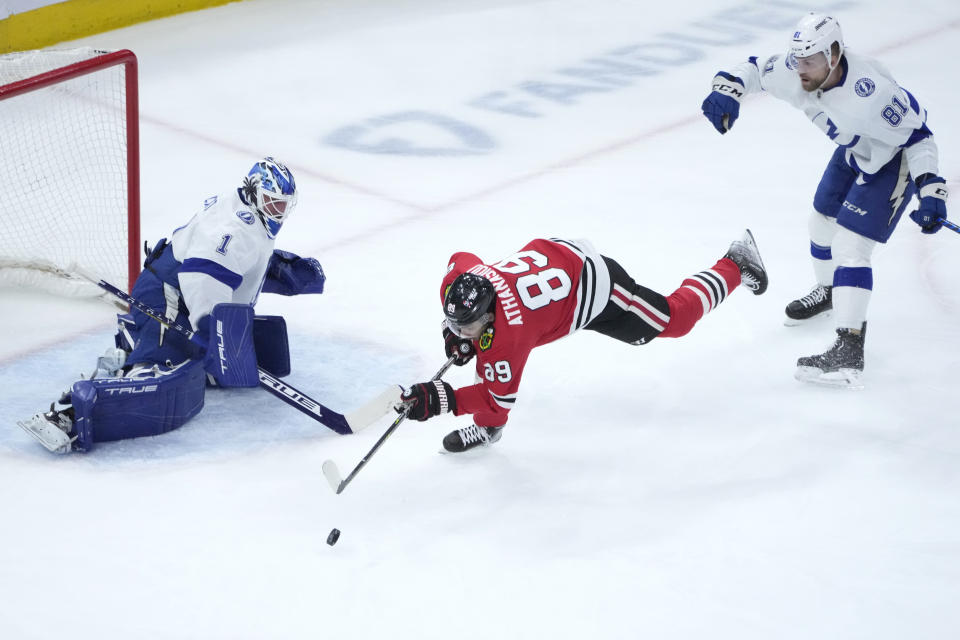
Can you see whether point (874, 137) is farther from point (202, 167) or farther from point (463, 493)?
point (202, 167)

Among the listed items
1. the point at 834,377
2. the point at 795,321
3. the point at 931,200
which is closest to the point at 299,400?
the point at 834,377

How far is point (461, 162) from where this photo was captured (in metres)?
5.62

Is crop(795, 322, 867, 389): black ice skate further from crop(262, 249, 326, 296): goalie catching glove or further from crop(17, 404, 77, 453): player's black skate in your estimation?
crop(17, 404, 77, 453): player's black skate

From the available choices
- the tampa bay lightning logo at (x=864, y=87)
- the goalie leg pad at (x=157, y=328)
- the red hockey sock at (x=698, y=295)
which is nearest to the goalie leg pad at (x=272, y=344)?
the goalie leg pad at (x=157, y=328)

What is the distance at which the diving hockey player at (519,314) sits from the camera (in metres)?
3.08

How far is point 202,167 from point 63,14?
182cm

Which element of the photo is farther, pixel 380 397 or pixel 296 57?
pixel 296 57

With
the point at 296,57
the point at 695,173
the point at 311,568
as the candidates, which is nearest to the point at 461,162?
the point at 695,173

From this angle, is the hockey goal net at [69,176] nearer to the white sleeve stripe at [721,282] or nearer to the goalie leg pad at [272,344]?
the goalie leg pad at [272,344]

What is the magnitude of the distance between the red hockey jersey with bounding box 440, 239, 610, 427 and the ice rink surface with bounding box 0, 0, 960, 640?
0.30 meters

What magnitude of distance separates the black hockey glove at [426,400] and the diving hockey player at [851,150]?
1340 mm

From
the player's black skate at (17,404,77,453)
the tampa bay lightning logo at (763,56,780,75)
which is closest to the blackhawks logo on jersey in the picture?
the player's black skate at (17,404,77,453)

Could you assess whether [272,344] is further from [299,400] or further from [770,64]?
[770,64]

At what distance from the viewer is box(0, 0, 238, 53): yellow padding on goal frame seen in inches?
249
